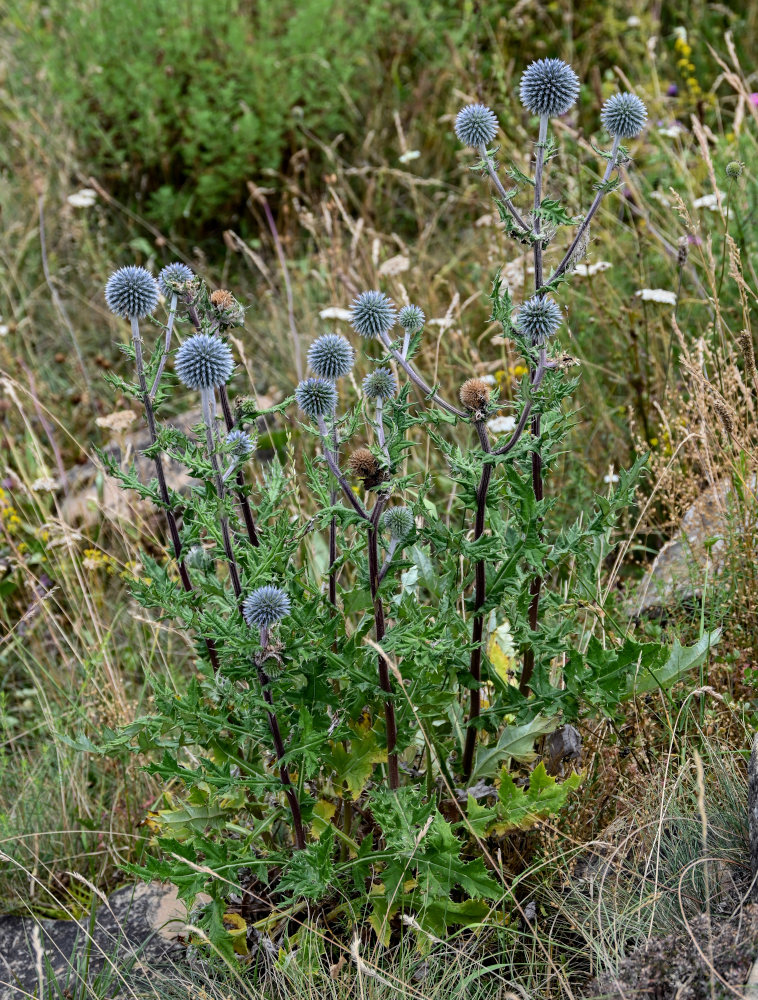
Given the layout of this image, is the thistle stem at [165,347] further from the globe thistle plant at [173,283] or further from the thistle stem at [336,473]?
the thistle stem at [336,473]

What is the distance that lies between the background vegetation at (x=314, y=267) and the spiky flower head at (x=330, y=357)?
0.68 metres

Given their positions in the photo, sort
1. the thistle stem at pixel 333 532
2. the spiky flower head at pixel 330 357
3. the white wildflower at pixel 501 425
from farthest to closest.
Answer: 1. the white wildflower at pixel 501 425
2. the spiky flower head at pixel 330 357
3. the thistle stem at pixel 333 532

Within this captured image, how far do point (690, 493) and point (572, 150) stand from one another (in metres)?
2.93

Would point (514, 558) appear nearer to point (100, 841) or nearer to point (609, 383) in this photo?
point (100, 841)

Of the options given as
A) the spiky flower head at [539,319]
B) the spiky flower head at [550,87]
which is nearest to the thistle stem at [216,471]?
the spiky flower head at [539,319]

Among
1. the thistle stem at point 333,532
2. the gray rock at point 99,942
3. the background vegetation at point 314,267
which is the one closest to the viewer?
the thistle stem at point 333,532

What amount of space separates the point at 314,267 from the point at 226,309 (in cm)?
378

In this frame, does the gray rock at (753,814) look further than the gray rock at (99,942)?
No

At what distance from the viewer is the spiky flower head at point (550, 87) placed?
7.70 ft

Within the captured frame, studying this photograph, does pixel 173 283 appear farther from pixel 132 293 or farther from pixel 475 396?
pixel 475 396

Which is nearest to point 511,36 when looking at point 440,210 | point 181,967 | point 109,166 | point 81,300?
point 440,210

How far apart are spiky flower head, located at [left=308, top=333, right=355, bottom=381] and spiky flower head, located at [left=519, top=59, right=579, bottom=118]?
74 centimetres

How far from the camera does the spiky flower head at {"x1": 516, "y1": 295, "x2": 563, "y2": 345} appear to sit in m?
2.20

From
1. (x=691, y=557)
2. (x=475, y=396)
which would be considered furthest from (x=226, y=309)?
(x=691, y=557)
